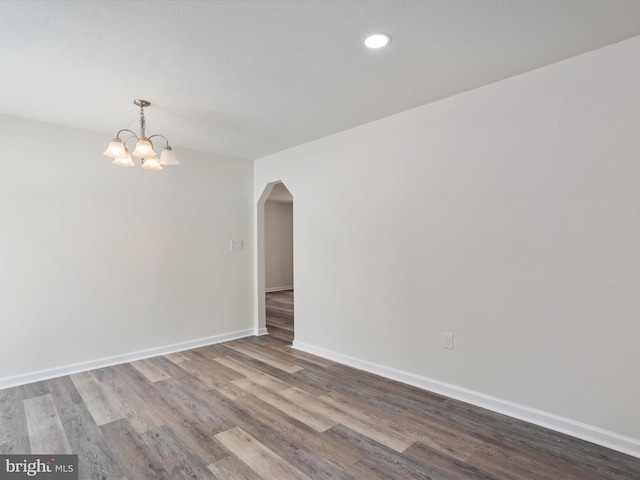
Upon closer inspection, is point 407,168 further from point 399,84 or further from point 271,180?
point 271,180

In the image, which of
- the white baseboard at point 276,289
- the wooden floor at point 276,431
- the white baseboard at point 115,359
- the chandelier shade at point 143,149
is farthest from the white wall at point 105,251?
the white baseboard at point 276,289

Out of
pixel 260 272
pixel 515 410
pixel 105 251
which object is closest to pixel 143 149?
pixel 105 251

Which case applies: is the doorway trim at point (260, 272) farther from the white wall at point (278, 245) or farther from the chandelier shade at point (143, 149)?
the white wall at point (278, 245)

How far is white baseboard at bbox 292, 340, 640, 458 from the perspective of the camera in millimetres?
2021

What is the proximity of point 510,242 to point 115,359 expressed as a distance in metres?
3.89

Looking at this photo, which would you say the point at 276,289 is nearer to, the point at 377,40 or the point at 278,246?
the point at 278,246

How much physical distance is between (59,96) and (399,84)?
8.53 feet

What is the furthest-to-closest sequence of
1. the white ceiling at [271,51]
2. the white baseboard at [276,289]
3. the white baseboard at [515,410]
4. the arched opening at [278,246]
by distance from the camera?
the white baseboard at [276,289]
the arched opening at [278,246]
the white baseboard at [515,410]
the white ceiling at [271,51]

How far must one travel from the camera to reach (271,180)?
4508 mm

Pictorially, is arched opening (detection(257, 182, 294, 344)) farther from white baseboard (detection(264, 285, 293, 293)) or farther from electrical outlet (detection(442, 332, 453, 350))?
electrical outlet (detection(442, 332, 453, 350))

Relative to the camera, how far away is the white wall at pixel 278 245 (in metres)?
9.00

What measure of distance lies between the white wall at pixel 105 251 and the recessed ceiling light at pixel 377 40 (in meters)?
2.86

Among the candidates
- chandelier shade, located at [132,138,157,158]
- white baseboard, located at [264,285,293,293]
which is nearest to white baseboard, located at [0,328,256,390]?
chandelier shade, located at [132,138,157,158]

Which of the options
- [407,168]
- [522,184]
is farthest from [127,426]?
[522,184]
